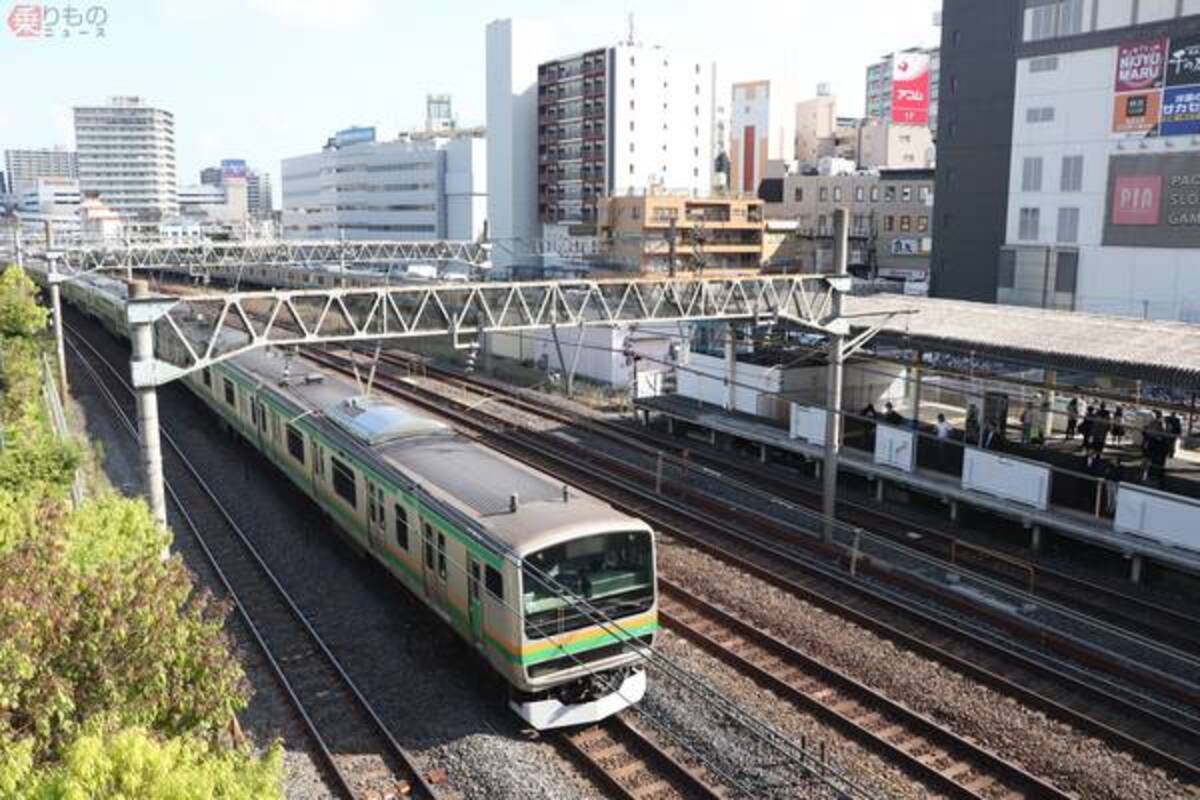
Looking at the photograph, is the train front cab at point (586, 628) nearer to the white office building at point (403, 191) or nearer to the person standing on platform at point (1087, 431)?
the person standing on platform at point (1087, 431)

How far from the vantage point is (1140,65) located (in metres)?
40.7

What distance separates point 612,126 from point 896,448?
64.9 m

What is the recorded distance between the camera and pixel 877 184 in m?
79.5

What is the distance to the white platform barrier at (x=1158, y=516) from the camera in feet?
53.7

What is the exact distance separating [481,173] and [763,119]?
30846mm

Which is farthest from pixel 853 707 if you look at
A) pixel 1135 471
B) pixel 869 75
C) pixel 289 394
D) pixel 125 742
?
pixel 869 75

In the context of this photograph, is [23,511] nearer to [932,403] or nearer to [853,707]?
[853,707]

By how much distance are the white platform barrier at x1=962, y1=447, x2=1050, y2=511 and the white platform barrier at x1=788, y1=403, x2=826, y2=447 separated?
3.96 metres

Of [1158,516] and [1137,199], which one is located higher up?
[1137,199]

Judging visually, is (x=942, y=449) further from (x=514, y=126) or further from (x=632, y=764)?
(x=514, y=126)

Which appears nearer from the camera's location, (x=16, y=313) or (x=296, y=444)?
(x=296, y=444)

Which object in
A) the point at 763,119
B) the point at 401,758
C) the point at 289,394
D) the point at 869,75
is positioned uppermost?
the point at 869,75

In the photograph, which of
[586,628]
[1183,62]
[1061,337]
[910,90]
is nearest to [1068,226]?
[1183,62]

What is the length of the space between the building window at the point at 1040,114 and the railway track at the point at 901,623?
3101 cm
